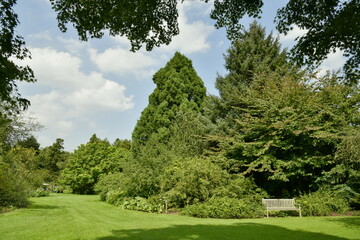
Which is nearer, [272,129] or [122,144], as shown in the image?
[272,129]

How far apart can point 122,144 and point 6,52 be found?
4324 cm

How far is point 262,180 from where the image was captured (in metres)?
15.8

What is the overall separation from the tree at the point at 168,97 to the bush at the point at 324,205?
12.3m

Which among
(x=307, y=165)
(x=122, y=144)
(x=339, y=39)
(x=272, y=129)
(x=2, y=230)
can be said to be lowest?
(x=2, y=230)

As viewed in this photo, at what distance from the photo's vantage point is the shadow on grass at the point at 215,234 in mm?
6727

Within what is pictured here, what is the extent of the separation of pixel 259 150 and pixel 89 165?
21.6 meters

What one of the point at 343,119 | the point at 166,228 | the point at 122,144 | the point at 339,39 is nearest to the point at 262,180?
the point at 343,119

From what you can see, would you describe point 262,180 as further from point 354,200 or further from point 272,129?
point 354,200

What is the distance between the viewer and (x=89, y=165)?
2938 centimetres

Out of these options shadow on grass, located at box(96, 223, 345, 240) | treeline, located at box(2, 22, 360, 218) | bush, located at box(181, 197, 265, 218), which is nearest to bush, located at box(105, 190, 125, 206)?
treeline, located at box(2, 22, 360, 218)

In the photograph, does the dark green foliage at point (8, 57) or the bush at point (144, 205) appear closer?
the dark green foliage at point (8, 57)

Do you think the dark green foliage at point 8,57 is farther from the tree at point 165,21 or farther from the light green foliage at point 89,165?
the light green foliage at point 89,165

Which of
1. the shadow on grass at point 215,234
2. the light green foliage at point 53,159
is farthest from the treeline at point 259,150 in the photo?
the light green foliage at point 53,159

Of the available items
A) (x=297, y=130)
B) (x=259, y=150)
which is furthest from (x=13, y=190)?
(x=297, y=130)
